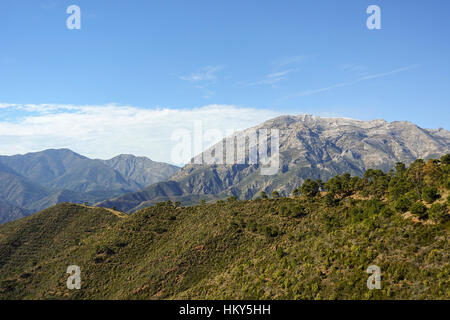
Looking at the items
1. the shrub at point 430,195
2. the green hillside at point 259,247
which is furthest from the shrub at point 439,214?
the shrub at point 430,195

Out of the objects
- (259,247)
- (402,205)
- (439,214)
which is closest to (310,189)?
(259,247)

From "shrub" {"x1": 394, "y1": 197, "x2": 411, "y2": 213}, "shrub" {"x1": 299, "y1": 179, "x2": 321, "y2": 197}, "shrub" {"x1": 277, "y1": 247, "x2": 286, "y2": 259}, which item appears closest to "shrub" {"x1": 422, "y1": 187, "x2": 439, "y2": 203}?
"shrub" {"x1": 394, "y1": 197, "x2": 411, "y2": 213}

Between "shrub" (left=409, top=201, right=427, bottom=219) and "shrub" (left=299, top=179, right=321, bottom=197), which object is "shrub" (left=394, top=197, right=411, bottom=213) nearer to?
Result: "shrub" (left=409, top=201, right=427, bottom=219)

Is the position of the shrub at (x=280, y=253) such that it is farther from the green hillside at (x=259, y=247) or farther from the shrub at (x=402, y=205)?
the shrub at (x=402, y=205)

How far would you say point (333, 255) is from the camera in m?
48.5

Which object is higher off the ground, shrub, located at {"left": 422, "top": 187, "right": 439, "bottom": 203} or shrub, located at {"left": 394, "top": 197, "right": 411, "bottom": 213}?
shrub, located at {"left": 422, "top": 187, "right": 439, "bottom": 203}

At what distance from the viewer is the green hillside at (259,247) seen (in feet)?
136

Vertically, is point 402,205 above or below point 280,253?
above

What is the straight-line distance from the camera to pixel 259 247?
69.6 meters

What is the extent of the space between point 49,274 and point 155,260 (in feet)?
113

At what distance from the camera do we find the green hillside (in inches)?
1636

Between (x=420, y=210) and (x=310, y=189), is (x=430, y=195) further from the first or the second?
(x=310, y=189)
